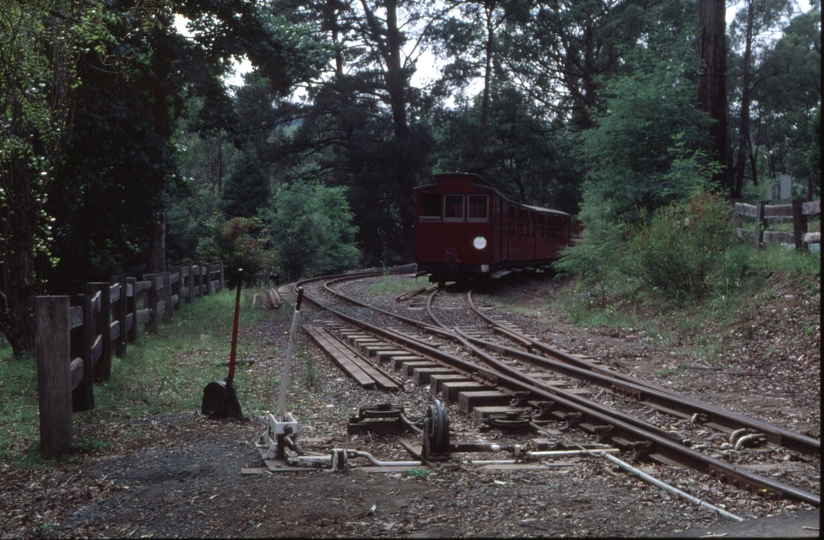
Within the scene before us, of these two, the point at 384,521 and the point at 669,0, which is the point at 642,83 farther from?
the point at 669,0

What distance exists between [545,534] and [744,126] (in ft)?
158

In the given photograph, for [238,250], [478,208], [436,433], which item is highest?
[478,208]

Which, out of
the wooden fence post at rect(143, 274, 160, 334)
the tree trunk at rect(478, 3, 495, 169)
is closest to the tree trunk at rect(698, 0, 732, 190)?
the wooden fence post at rect(143, 274, 160, 334)

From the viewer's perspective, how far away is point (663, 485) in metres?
4.77

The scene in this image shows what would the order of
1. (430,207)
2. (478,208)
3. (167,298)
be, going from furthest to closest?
(430,207) < (478,208) < (167,298)

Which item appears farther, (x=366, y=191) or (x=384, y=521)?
(x=366, y=191)

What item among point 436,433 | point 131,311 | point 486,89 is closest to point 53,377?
point 436,433

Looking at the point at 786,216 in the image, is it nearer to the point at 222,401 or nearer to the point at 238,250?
the point at 222,401

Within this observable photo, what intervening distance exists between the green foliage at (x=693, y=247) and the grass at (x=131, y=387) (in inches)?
285

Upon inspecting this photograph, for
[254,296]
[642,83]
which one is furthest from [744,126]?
[254,296]

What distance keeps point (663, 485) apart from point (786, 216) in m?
10.7

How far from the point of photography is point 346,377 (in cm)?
927

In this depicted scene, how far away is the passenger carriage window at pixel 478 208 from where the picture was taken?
21.2 metres

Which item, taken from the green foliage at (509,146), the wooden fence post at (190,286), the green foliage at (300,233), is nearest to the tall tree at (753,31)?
the green foliage at (509,146)
